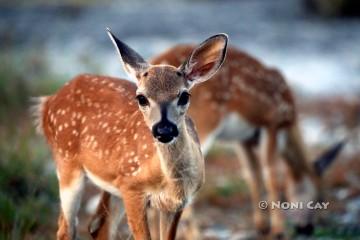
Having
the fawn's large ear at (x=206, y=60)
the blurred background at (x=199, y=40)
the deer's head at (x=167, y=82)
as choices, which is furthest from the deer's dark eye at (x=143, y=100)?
the blurred background at (x=199, y=40)

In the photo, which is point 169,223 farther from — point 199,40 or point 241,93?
point 199,40

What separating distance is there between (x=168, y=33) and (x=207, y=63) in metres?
11.9

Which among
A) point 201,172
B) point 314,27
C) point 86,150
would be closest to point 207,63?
point 201,172

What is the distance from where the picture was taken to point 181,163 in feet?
19.8

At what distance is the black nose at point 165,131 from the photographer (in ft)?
18.2

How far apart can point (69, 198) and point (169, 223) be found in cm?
77

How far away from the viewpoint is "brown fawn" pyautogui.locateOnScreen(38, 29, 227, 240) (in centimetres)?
583

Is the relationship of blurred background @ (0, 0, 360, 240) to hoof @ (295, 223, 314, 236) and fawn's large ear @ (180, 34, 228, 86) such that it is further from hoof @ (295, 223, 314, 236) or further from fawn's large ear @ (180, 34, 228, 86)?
fawn's large ear @ (180, 34, 228, 86)

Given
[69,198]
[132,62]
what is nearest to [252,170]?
[69,198]

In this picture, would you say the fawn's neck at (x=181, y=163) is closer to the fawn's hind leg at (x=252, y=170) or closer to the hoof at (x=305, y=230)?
the hoof at (x=305, y=230)

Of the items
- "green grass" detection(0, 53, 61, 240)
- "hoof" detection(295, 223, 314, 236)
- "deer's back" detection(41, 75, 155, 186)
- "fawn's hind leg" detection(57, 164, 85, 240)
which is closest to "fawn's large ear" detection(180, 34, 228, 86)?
"deer's back" detection(41, 75, 155, 186)

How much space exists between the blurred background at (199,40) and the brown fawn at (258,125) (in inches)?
14.6

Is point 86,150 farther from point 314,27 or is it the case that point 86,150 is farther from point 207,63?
point 314,27

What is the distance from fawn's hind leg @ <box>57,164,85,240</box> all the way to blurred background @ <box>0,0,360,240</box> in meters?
0.24
